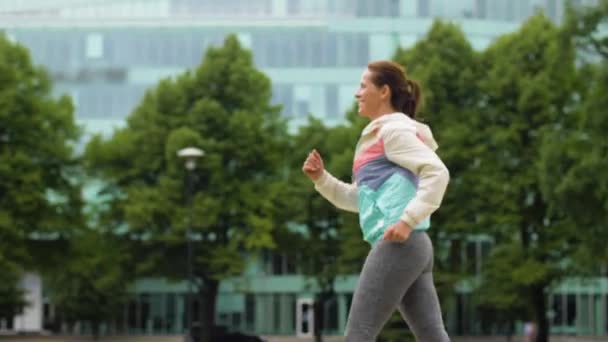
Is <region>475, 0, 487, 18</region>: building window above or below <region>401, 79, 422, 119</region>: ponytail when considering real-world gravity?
above

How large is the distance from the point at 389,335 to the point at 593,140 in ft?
28.5

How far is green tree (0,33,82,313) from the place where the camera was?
43.3 metres

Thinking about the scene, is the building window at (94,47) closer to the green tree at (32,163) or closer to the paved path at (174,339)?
the paved path at (174,339)

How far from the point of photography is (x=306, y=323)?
6519 centimetres

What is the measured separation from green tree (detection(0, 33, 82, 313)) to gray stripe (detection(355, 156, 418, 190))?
38299mm

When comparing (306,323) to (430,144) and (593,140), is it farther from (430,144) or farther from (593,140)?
(430,144)

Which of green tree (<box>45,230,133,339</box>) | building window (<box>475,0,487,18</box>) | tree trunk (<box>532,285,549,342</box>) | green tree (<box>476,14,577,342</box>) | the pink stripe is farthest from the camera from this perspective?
building window (<box>475,0,487,18</box>)

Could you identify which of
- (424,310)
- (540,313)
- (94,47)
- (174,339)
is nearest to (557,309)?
(174,339)

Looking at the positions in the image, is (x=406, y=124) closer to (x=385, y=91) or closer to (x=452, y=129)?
(x=385, y=91)

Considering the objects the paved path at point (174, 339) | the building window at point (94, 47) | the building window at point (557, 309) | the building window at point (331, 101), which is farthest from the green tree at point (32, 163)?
the building window at point (557, 309)

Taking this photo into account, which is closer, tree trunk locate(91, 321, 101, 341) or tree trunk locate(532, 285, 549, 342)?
tree trunk locate(532, 285, 549, 342)

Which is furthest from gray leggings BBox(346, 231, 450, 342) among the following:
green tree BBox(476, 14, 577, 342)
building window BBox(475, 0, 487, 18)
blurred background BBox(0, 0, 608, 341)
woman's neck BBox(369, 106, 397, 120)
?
building window BBox(475, 0, 487, 18)

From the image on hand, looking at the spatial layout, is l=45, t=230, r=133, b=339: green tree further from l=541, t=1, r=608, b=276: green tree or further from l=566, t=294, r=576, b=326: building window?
l=566, t=294, r=576, b=326: building window

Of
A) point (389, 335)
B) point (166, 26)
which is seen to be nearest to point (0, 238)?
point (389, 335)
